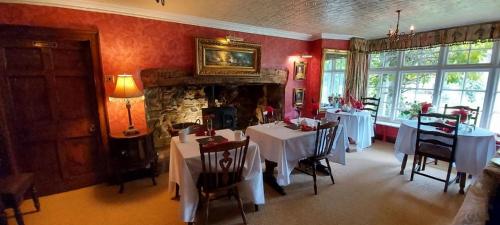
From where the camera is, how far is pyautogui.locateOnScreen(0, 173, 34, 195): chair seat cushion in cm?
190

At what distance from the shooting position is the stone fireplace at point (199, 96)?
3.30m

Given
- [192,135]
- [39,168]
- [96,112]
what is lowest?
[39,168]

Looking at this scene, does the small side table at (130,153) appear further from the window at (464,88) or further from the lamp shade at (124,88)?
the window at (464,88)

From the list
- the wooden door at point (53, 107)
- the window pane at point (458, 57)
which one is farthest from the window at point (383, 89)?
the wooden door at point (53, 107)

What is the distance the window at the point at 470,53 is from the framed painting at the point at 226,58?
359 centimetres

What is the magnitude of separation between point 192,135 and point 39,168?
1891 millimetres

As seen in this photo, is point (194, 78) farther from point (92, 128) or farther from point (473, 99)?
point (473, 99)

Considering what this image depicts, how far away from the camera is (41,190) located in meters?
2.62

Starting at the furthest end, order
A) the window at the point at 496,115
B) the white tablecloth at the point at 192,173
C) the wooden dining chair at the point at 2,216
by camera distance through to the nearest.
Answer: the window at the point at 496,115 → the white tablecloth at the point at 192,173 → the wooden dining chair at the point at 2,216

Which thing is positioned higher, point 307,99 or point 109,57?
point 109,57

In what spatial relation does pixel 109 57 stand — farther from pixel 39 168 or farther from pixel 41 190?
pixel 41 190

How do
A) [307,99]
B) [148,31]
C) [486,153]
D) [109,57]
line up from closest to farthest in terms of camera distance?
1. [486,153]
2. [109,57]
3. [148,31]
4. [307,99]

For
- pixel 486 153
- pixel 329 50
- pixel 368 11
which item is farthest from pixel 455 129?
pixel 329 50

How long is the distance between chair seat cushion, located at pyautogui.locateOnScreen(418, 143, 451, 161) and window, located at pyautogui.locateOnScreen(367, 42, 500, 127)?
188 centimetres
